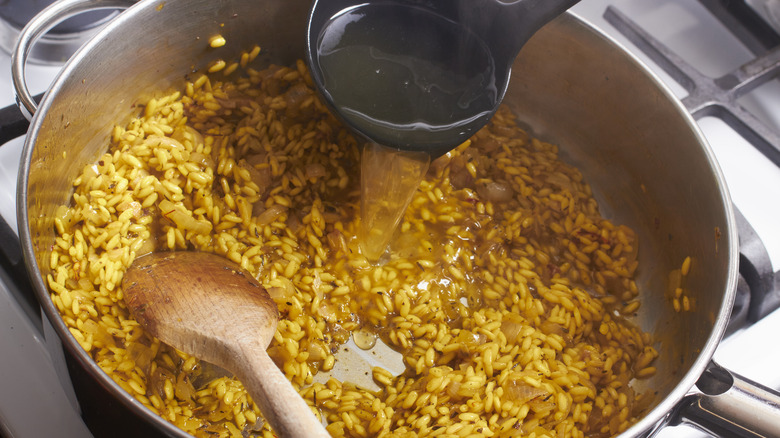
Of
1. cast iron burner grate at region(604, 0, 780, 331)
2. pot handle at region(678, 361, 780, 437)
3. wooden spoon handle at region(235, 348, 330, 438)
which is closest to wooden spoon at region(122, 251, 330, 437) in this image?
wooden spoon handle at region(235, 348, 330, 438)

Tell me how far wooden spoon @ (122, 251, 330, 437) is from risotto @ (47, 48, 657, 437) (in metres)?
0.07

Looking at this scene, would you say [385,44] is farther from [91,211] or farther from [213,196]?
[91,211]

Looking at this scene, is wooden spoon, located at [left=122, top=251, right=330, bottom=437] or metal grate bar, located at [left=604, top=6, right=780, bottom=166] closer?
wooden spoon, located at [left=122, top=251, right=330, bottom=437]

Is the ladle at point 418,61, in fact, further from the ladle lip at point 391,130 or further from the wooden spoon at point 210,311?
the wooden spoon at point 210,311

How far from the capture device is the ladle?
4.42 ft

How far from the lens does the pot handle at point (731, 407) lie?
3.47 feet

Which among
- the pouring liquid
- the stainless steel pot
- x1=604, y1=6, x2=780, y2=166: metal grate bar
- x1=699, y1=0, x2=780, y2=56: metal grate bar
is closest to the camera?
the stainless steel pot

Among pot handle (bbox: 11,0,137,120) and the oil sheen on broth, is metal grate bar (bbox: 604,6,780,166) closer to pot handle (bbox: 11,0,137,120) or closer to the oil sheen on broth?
the oil sheen on broth

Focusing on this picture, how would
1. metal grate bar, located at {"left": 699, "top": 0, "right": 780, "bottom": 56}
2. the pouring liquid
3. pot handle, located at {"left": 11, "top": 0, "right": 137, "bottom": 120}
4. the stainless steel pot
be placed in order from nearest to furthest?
the stainless steel pot → pot handle, located at {"left": 11, "top": 0, "right": 137, "bottom": 120} → the pouring liquid → metal grate bar, located at {"left": 699, "top": 0, "right": 780, "bottom": 56}

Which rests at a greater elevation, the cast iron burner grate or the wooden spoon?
the cast iron burner grate

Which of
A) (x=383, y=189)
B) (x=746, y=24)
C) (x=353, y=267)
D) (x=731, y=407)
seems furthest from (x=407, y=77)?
(x=746, y=24)

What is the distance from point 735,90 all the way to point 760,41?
376 mm

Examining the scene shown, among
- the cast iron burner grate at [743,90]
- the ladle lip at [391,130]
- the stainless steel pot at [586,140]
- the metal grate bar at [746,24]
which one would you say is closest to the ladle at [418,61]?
the ladle lip at [391,130]

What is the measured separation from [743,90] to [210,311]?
1.59 m
